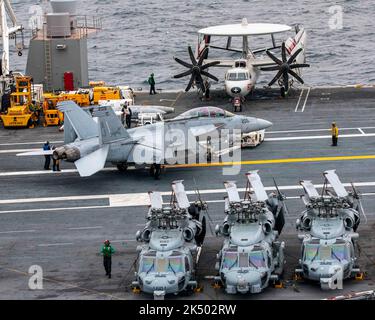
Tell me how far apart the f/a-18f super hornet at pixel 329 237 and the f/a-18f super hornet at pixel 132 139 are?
15471 millimetres

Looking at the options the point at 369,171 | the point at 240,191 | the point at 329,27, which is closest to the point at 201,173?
the point at 240,191

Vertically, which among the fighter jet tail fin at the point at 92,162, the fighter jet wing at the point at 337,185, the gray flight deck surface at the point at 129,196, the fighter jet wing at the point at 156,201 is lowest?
the gray flight deck surface at the point at 129,196

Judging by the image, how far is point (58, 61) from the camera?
298 feet

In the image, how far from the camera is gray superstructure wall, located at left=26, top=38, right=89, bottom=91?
3565 inches

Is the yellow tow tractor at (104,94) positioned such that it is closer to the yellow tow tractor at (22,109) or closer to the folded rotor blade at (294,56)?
the yellow tow tractor at (22,109)

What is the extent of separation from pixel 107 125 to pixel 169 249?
19269 mm

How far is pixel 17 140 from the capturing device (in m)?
77.9

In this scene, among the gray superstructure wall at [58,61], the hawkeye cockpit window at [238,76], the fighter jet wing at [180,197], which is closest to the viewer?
the fighter jet wing at [180,197]

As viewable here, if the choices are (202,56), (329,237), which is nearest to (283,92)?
(202,56)

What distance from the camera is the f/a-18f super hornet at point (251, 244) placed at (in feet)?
156

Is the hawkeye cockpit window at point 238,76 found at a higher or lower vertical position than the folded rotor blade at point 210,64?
lower

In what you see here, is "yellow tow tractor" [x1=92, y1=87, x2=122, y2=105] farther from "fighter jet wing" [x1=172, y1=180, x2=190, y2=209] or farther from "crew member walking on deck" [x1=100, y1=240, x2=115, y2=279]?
"crew member walking on deck" [x1=100, y1=240, x2=115, y2=279]

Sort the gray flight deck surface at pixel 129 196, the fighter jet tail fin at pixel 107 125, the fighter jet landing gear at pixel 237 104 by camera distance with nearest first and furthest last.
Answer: the gray flight deck surface at pixel 129 196, the fighter jet tail fin at pixel 107 125, the fighter jet landing gear at pixel 237 104

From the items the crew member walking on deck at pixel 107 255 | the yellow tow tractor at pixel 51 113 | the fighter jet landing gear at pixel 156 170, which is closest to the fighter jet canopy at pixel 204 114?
the fighter jet landing gear at pixel 156 170
